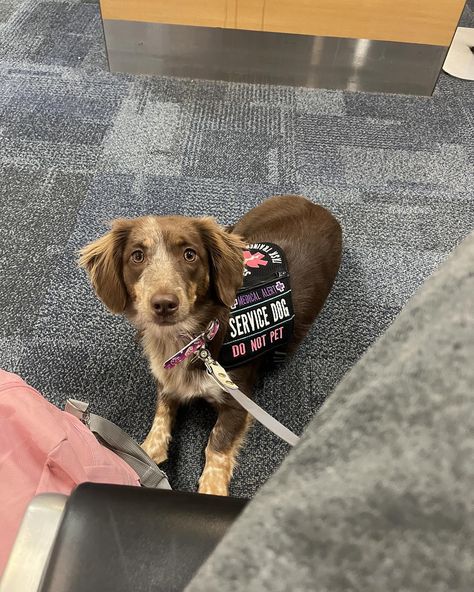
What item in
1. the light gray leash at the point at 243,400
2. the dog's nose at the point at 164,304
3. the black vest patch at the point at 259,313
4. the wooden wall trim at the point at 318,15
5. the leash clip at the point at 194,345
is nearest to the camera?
the light gray leash at the point at 243,400

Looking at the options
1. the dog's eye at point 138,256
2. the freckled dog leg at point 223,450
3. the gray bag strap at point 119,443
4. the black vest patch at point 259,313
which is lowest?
the freckled dog leg at point 223,450

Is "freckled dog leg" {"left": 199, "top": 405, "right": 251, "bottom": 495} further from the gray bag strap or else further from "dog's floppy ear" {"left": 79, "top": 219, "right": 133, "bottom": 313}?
"dog's floppy ear" {"left": 79, "top": 219, "right": 133, "bottom": 313}

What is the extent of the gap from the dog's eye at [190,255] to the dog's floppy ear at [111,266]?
177mm

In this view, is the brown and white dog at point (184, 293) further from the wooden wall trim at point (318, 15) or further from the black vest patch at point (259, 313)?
the wooden wall trim at point (318, 15)

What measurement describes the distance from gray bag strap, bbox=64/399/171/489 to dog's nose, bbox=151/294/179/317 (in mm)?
311

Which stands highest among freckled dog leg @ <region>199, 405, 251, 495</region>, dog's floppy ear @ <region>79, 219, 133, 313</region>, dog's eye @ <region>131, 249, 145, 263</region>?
dog's eye @ <region>131, 249, 145, 263</region>

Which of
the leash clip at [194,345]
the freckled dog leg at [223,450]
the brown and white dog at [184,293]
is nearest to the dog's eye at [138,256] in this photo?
the brown and white dog at [184,293]

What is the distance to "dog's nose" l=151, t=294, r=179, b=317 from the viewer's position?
1132 millimetres

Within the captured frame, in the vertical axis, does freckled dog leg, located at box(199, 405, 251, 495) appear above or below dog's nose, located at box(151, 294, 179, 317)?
below

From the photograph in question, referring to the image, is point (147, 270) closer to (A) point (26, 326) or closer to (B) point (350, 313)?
(A) point (26, 326)

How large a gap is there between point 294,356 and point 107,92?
2009 mm

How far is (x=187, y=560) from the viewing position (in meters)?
0.54

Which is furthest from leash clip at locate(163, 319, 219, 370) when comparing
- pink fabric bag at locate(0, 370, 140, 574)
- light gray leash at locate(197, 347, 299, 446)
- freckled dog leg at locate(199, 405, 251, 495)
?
pink fabric bag at locate(0, 370, 140, 574)

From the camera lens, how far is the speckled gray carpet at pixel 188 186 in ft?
5.33
